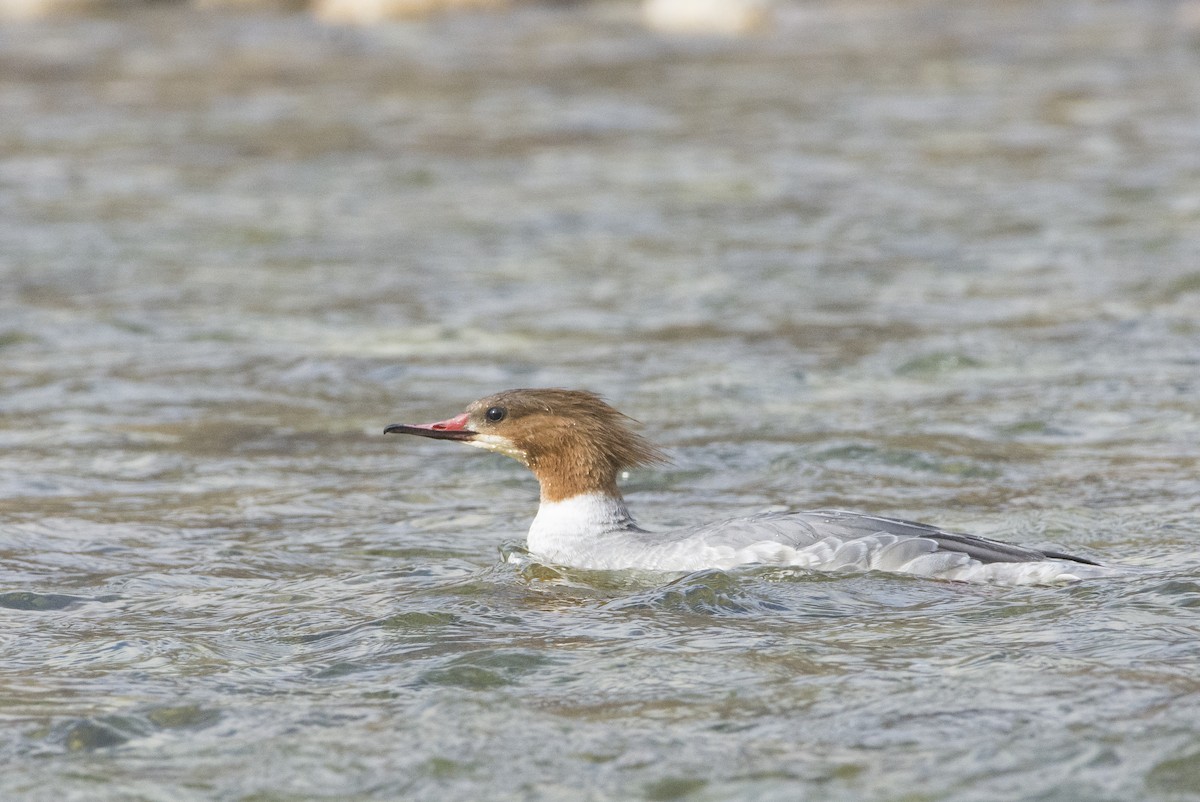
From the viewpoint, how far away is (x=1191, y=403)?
994 cm

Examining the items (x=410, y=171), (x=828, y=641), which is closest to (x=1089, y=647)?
(x=828, y=641)

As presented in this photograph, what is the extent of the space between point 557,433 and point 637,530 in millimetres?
491

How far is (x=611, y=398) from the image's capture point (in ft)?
34.4

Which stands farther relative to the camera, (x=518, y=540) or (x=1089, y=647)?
(x=518, y=540)

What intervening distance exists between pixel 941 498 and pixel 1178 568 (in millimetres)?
1640

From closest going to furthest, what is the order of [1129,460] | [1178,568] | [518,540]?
[1178,568], [518,540], [1129,460]

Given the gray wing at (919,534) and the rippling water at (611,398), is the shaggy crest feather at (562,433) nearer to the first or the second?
the rippling water at (611,398)

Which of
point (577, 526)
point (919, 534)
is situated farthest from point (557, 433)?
point (919, 534)

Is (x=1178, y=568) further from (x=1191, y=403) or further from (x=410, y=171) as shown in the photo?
(x=410, y=171)

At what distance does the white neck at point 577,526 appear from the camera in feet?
24.7

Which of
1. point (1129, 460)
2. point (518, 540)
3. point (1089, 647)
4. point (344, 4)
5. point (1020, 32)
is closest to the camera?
point (1089, 647)

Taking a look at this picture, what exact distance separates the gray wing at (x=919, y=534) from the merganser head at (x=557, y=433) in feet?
2.83

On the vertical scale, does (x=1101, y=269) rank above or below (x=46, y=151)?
below

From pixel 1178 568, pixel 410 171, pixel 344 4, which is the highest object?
pixel 344 4
